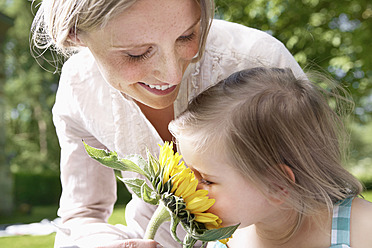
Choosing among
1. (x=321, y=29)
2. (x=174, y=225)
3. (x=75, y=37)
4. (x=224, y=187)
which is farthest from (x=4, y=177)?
(x=174, y=225)

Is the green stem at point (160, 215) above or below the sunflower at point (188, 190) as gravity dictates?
below

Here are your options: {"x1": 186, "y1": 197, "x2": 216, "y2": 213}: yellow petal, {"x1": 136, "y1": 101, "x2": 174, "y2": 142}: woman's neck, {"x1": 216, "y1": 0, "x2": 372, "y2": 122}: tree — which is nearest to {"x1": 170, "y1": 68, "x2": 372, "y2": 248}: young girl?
{"x1": 186, "y1": 197, "x2": 216, "y2": 213}: yellow petal

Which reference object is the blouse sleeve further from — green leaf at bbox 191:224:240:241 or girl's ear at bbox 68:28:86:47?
green leaf at bbox 191:224:240:241

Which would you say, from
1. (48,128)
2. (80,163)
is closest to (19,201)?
(48,128)

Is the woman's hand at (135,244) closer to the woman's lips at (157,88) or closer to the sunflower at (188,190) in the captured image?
the sunflower at (188,190)

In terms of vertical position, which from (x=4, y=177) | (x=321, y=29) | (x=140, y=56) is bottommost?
(x=4, y=177)

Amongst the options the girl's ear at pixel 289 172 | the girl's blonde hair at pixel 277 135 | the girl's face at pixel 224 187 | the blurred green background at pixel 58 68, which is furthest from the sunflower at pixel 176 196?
the blurred green background at pixel 58 68

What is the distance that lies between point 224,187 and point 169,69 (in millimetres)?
494

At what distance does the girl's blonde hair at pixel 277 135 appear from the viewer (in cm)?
184

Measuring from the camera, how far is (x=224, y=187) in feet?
5.98

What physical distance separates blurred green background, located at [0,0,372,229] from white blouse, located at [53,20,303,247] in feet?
0.66

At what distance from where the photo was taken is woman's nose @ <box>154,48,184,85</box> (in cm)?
186

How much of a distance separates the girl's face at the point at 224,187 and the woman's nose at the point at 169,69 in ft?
0.90

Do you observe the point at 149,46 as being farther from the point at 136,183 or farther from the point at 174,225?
the point at 174,225
